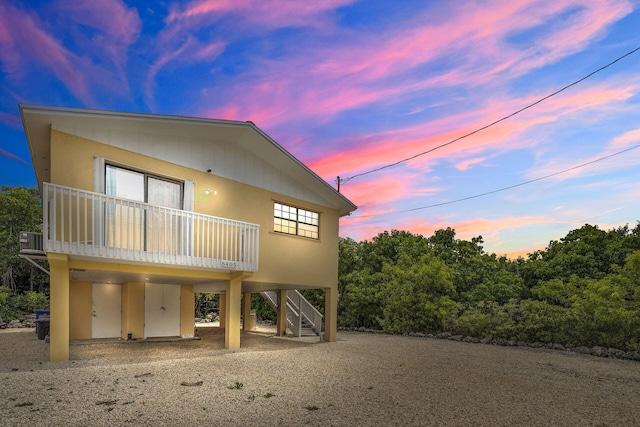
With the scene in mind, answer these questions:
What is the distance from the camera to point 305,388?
709 centimetres

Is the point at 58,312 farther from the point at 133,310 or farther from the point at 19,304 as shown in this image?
the point at 19,304

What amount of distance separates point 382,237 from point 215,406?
18.3 metres

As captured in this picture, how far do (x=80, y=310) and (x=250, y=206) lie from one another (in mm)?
6452

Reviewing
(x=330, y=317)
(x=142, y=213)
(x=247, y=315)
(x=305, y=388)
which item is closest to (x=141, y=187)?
(x=142, y=213)

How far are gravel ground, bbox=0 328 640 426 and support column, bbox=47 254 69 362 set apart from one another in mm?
300

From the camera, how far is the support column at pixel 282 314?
A: 55.5 ft

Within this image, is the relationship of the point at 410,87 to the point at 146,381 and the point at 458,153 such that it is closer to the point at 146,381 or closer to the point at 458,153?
the point at 458,153

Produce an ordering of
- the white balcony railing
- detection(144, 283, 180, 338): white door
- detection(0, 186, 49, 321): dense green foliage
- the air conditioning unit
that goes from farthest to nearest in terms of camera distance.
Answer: detection(0, 186, 49, 321): dense green foliage < detection(144, 283, 180, 338): white door < the air conditioning unit < the white balcony railing

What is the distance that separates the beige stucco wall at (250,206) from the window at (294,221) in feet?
0.83

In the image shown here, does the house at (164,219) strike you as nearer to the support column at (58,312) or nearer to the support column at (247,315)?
the support column at (58,312)

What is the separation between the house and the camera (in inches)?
354

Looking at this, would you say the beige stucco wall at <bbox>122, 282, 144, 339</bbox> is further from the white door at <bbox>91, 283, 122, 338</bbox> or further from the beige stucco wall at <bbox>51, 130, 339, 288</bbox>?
the beige stucco wall at <bbox>51, 130, 339, 288</bbox>

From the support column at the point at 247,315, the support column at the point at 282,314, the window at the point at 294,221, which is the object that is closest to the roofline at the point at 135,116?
the window at the point at 294,221

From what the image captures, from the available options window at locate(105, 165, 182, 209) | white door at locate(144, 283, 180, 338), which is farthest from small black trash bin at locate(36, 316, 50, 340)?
window at locate(105, 165, 182, 209)
